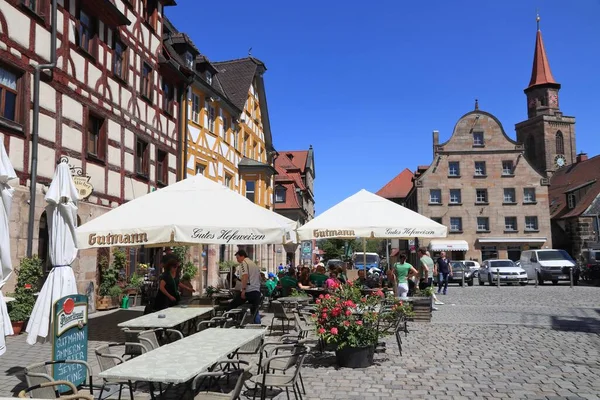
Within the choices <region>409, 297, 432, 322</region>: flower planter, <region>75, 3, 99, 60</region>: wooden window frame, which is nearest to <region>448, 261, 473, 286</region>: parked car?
<region>409, 297, 432, 322</region>: flower planter

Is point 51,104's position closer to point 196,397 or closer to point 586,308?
point 196,397

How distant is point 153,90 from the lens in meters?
19.0

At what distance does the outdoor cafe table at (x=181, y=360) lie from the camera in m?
4.15

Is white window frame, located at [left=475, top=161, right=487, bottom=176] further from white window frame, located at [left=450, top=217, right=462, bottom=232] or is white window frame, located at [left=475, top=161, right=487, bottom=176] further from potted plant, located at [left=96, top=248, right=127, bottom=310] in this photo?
potted plant, located at [left=96, top=248, right=127, bottom=310]

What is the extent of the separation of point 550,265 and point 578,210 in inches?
977

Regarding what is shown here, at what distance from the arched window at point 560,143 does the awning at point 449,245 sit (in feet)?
145

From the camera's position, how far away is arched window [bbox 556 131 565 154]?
81.8m

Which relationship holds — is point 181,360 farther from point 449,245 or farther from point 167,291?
point 449,245

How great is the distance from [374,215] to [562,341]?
4699 millimetres

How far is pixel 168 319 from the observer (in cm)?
811

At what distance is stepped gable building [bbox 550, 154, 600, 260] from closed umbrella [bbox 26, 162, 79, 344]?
144ft

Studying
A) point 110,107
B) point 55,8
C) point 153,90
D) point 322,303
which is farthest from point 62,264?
point 153,90

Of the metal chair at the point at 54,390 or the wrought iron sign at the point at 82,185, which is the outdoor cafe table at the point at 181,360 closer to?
the metal chair at the point at 54,390

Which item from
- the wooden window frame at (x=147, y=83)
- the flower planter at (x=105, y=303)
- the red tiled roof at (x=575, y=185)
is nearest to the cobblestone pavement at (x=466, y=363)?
the flower planter at (x=105, y=303)
